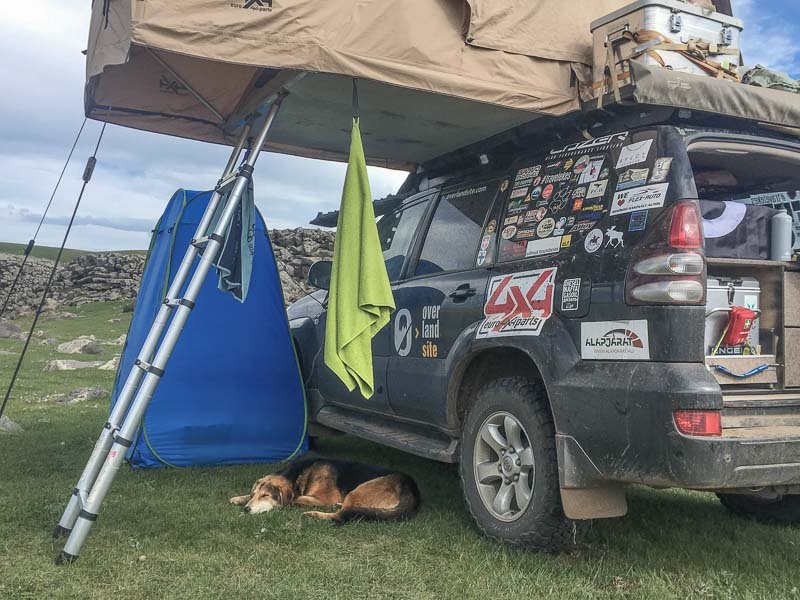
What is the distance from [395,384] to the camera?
4711 mm

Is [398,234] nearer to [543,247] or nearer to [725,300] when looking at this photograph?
[543,247]

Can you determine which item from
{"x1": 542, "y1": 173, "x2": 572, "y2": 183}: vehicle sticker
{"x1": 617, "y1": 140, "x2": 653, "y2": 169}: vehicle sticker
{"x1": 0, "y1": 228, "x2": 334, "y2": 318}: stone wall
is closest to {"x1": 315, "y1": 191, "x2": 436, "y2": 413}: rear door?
{"x1": 542, "y1": 173, "x2": 572, "y2": 183}: vehicle sticker

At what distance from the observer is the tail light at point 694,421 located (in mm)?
2855

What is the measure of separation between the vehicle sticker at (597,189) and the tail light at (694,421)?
1112 mm

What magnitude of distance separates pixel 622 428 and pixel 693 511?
2.01 metres

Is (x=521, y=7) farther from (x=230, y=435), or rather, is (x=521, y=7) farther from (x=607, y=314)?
(x=230, y=435)

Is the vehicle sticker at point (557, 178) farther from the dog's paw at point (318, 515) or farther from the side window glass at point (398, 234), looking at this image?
the dog's paw at point (318, 515)

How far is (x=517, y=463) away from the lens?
3.61 m

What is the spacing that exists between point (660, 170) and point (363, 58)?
1.51 m

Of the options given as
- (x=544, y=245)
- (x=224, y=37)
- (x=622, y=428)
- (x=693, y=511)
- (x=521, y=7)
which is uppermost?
(x=521, y=7)

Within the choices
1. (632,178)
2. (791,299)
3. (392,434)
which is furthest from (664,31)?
(392,434)

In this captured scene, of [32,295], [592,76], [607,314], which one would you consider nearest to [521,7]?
[592,76]

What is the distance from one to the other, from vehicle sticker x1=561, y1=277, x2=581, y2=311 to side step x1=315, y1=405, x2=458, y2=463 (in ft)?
3.83

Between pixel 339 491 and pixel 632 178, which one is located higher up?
pixel 632 178
